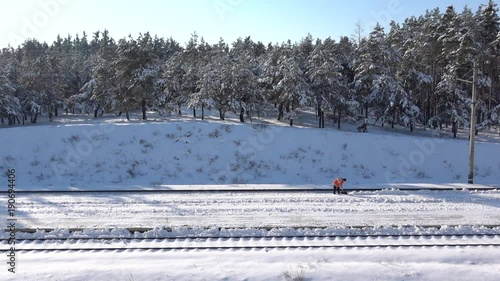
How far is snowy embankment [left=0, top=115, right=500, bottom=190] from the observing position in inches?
981

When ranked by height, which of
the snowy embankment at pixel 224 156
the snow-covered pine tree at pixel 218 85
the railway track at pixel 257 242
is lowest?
the railway track at pixel 257 242

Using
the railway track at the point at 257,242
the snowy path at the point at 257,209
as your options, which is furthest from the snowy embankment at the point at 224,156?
the railway track at the point at 257,242

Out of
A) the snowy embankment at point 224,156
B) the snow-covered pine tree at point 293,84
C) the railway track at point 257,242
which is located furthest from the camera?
the snow-covered pine tree at point 293,84

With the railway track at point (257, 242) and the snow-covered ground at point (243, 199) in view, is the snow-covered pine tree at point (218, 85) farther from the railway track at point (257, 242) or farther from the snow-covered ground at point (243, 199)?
the railway track at point (257, 242)

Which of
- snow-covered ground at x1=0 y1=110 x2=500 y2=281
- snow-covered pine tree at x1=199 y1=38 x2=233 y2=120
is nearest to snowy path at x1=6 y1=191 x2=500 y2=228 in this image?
snow-covered ground at x1=0 y1=110 x2=500 y2=281

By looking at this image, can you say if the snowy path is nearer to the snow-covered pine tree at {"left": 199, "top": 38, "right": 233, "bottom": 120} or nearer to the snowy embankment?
the snowy embankment

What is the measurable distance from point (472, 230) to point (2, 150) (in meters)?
30.0

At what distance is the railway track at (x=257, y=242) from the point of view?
37.7 ft

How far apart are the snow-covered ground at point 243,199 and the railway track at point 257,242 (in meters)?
0.28

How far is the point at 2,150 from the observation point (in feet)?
90.4

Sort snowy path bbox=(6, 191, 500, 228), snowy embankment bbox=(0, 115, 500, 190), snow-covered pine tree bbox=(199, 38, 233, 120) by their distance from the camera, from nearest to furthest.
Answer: snowy path bbox=(6, 191, 500, 228) → snowy embankment bbox=(0, 115, 500, 190) → snow-covered pine tree bbox=(199, 38, 233, 120)

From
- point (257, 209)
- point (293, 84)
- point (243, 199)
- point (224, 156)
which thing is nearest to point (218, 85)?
point (293, 84)

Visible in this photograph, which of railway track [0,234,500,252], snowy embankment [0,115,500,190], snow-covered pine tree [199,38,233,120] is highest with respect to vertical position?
snow-covered pine tree [199,38,233,120]

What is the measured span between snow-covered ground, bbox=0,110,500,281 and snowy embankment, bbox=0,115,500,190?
0.13 metres
